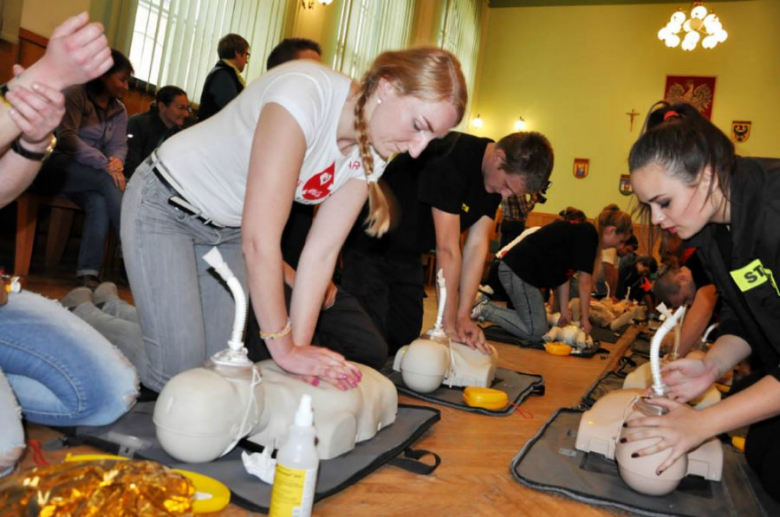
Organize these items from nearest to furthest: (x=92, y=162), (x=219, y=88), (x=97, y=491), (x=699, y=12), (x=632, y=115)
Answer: (x=97, y=491), (x=92, y=162), (x=219, y=88), (x=699, y=12), (x=632, y=115)

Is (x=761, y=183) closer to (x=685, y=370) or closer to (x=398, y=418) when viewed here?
(x=685, y=370)

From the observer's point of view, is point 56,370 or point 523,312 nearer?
point 56,370

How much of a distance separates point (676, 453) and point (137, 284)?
132 cm

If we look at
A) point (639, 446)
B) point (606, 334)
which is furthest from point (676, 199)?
point (606, 334)

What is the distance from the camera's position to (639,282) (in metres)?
7.20

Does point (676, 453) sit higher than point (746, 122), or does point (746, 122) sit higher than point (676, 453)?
point (746, 122)

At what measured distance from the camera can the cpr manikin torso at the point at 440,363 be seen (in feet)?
6.93

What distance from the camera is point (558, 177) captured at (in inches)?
406

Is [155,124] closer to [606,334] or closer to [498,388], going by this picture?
[498,388]

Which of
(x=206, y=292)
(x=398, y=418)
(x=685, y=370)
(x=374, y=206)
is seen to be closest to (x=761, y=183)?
(x=685, y=370)

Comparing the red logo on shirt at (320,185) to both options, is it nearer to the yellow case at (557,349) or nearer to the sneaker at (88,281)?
the sneaker at (88,281)

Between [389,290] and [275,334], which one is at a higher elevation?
[389,290]

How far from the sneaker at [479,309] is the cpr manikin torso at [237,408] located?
9.88 feet

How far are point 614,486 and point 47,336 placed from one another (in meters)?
1.33
